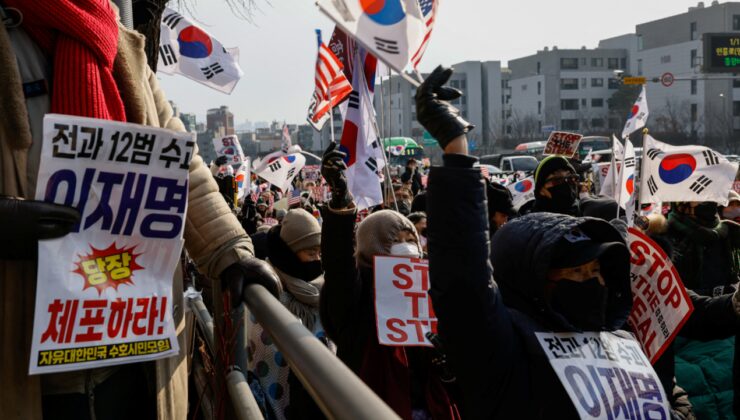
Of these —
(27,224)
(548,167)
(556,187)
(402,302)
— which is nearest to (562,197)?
(556,187)

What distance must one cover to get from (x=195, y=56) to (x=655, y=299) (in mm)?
7515

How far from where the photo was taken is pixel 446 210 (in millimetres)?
2250

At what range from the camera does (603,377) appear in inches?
96.5

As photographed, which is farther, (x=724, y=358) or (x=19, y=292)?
(x=724, y=358)

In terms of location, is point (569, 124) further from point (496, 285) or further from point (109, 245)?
point (109, 245)

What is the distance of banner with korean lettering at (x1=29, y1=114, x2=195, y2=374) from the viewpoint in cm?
202

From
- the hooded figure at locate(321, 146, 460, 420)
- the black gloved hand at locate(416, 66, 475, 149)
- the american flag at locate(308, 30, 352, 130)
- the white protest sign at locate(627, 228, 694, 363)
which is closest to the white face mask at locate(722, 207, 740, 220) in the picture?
the american flag at locate(308, 30, 352, 130)

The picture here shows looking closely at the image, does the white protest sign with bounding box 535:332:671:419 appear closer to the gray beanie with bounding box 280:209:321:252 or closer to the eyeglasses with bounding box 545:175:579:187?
the gray beanie with bounding box 280:209:321:252

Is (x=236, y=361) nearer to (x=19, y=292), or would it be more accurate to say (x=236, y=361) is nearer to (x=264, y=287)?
(x=264, y=287)

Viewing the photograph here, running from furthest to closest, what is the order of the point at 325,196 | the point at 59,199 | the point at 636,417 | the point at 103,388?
the point at 325,196 → the point at 636,417 → the point at 103,388 → the point at 59,199

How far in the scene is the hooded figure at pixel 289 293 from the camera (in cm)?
418

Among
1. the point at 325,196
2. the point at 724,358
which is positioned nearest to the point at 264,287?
the point at 724,358

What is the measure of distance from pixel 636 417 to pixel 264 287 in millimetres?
1151

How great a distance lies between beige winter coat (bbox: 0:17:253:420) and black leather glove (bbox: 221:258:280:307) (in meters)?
0.03
